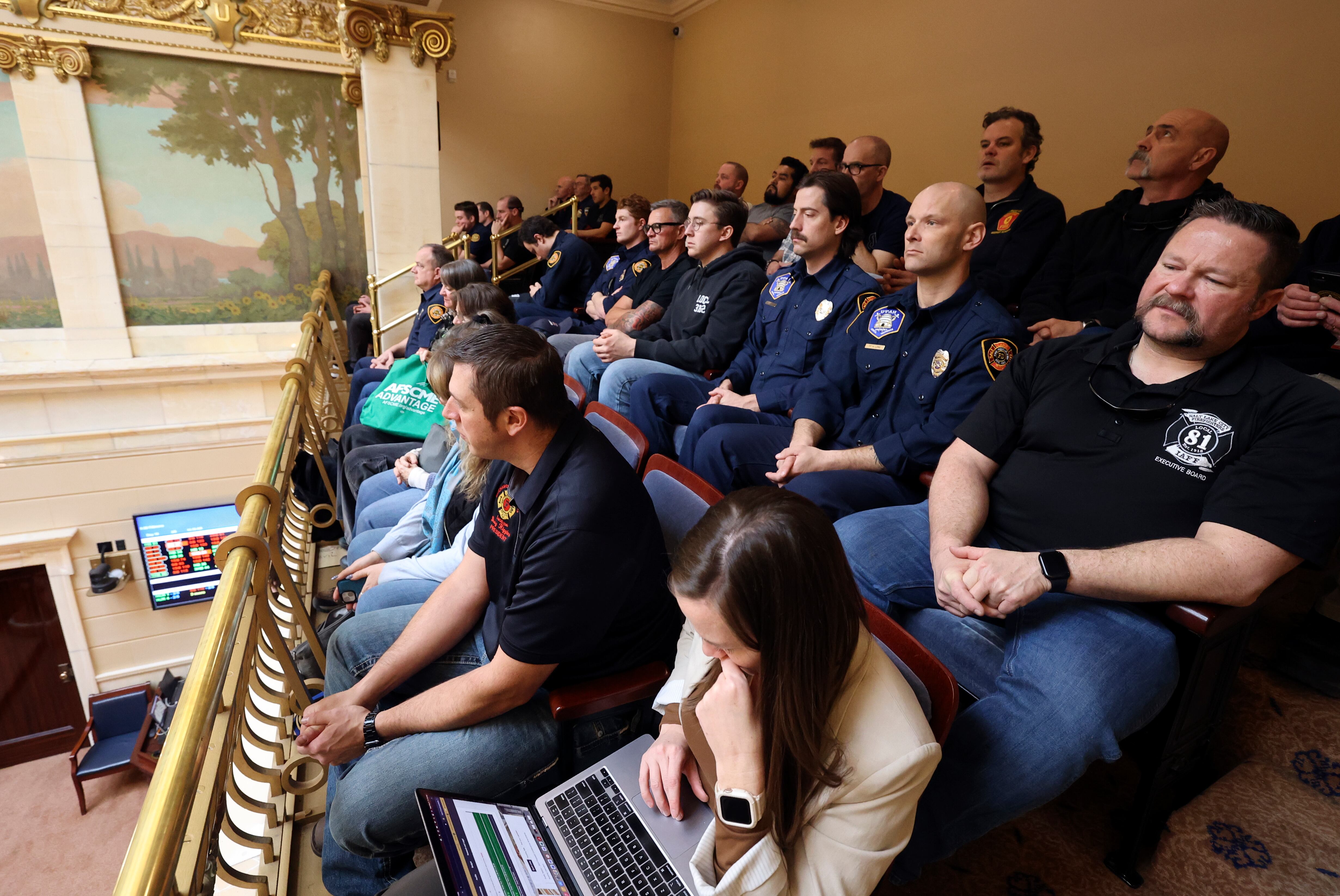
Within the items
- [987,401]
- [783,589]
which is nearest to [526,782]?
[783,589]

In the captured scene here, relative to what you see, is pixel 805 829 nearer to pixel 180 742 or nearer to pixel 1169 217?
pixel 180 742

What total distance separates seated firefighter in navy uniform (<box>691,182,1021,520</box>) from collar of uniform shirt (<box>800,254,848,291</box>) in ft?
0.93

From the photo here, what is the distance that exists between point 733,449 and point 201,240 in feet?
20.5

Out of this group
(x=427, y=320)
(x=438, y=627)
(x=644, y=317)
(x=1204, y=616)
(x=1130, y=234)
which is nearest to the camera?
(x=1204, y=616)

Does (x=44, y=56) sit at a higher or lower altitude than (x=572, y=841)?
higher

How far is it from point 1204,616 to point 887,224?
245cm

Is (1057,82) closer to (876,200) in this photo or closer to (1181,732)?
(876,200)

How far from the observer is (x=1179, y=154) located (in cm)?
220

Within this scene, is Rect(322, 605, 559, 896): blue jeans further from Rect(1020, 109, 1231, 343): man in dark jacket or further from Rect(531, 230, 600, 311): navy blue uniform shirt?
Rect(531, 230, 600, 311): navy blue uniform shirt

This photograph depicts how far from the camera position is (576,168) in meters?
8.16

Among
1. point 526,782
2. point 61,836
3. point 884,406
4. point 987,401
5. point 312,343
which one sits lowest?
point 61,836

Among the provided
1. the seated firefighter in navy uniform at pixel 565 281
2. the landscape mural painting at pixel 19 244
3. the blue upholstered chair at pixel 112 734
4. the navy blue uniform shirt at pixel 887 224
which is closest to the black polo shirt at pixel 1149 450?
the navy blue uniform shirt at pixel 887 224

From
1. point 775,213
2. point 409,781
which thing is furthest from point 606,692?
point 775,213

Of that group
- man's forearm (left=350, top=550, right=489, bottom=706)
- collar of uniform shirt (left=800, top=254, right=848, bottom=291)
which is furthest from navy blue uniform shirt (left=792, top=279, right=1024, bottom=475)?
man's forearm (left=350, top=550, right=489, bottom=706)
